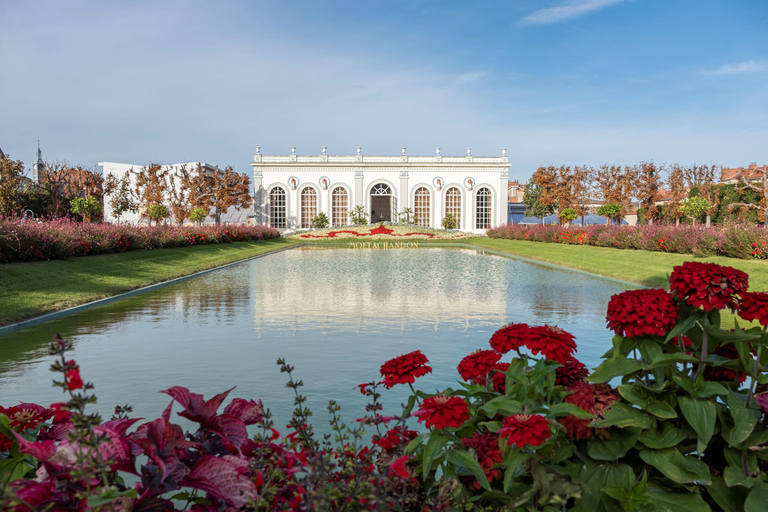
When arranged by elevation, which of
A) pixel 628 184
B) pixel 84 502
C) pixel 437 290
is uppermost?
pixel 628 184

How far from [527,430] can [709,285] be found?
104 centimetres

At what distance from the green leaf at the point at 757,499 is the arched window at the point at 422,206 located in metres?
56.3

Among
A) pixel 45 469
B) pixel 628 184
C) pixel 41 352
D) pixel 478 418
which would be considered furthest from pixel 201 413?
pixel 628 184

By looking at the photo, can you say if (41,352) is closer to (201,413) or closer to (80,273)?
(201,413)

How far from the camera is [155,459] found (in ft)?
5.69

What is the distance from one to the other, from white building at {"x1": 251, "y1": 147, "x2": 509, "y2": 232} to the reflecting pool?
144 feet

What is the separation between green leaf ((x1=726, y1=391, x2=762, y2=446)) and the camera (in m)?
2.07

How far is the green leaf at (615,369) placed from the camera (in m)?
2.24

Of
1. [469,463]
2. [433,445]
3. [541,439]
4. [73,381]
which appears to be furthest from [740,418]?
[73,381]

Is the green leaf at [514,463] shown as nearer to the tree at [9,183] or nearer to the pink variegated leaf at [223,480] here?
the pink variegated leaf at [223,480]

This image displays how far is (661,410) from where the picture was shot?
2.19 meters

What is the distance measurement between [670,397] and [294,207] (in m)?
57.1

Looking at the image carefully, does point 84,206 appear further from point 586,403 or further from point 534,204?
point 534,204

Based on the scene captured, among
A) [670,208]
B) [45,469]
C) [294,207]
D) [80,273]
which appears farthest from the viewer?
[294,207]
